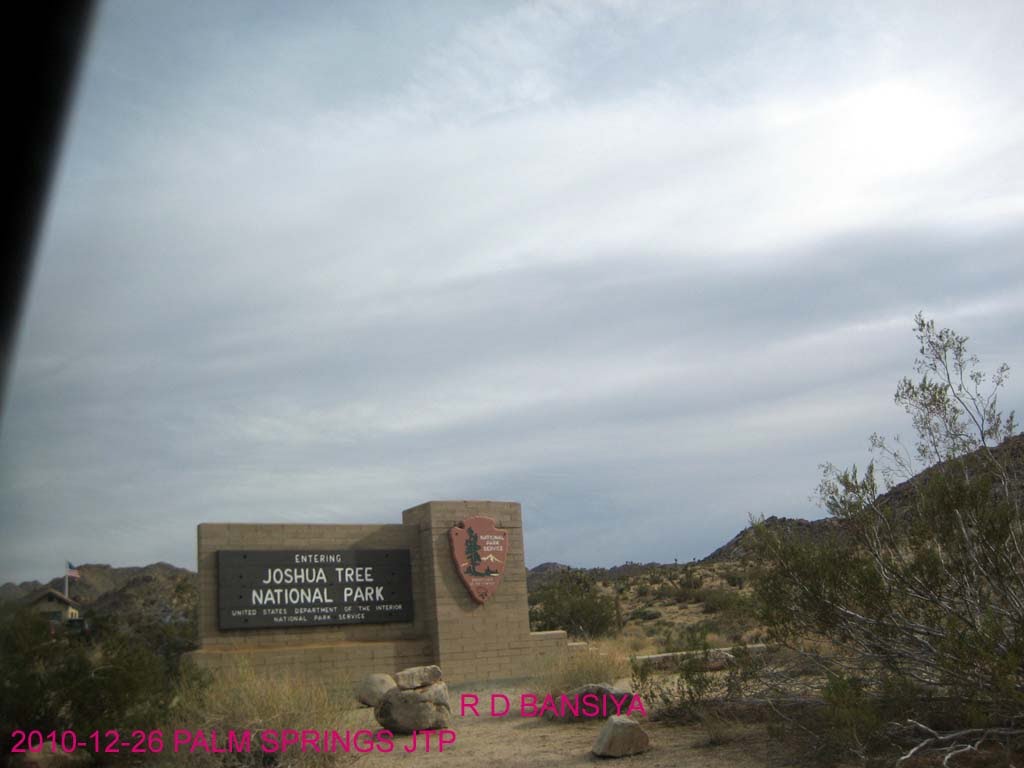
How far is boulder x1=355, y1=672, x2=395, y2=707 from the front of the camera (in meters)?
16.9

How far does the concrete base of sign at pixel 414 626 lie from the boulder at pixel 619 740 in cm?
848

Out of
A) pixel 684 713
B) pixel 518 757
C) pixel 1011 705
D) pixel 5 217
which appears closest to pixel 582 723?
pixel 684 713

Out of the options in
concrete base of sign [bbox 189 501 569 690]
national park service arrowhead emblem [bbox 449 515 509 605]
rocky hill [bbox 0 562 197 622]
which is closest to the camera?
concrete base of sign [bbox 189 501 569 690]

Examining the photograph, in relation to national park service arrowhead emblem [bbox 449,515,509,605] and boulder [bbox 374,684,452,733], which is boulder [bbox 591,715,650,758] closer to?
boulder [bbox 374,684,452,733]

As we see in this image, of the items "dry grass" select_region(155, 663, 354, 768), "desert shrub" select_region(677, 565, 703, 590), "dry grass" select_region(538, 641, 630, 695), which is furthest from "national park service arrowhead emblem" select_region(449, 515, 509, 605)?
"desert shrub" select_region(677, 565, 703, 590)

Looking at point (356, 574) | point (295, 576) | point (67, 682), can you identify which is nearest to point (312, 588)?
point (295, 576)

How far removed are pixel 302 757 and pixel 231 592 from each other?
345 inches

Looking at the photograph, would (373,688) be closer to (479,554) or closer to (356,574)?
(356,574)

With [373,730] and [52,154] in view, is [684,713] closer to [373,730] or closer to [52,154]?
[373,730]

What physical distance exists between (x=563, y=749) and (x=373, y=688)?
211 inches

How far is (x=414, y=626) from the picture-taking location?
21.4 meters

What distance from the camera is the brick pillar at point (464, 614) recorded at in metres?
21.0

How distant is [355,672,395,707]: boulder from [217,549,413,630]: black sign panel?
327cm

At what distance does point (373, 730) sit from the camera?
1446 centimetres
